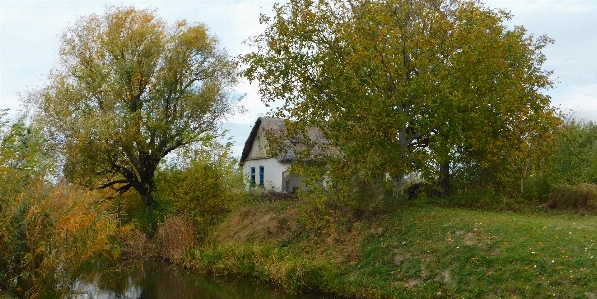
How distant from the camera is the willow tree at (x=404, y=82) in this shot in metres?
20.8

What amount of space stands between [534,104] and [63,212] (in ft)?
58.6

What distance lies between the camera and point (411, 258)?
17.2 meters

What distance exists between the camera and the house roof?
2416cm

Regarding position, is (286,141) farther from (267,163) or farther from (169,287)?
(267,163)

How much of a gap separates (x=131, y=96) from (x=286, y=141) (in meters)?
8.91

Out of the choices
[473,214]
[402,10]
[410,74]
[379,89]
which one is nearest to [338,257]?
[473,214]

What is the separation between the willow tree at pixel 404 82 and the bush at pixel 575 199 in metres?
1.82

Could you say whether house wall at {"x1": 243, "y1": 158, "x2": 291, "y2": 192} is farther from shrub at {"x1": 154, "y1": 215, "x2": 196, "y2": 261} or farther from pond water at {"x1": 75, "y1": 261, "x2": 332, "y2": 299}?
pond water at {"x1": 75, "y1": 261, "x2": 332, "y2": 299}

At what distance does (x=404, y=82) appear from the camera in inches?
852

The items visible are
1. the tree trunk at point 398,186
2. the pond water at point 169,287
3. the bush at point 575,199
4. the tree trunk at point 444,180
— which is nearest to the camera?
the pond water at point 169,287

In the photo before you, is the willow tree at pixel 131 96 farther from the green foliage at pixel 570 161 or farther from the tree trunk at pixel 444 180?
the green foliage at pixel 570 161

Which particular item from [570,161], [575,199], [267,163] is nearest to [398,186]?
[575,199]

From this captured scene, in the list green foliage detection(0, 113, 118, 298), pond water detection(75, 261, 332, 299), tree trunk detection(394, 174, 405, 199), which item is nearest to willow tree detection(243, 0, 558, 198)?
tree trunk detection(394, 174, 405, 199)

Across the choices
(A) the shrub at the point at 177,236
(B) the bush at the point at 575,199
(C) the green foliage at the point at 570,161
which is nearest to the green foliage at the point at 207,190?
(A) the shrub at the point at 177,236
